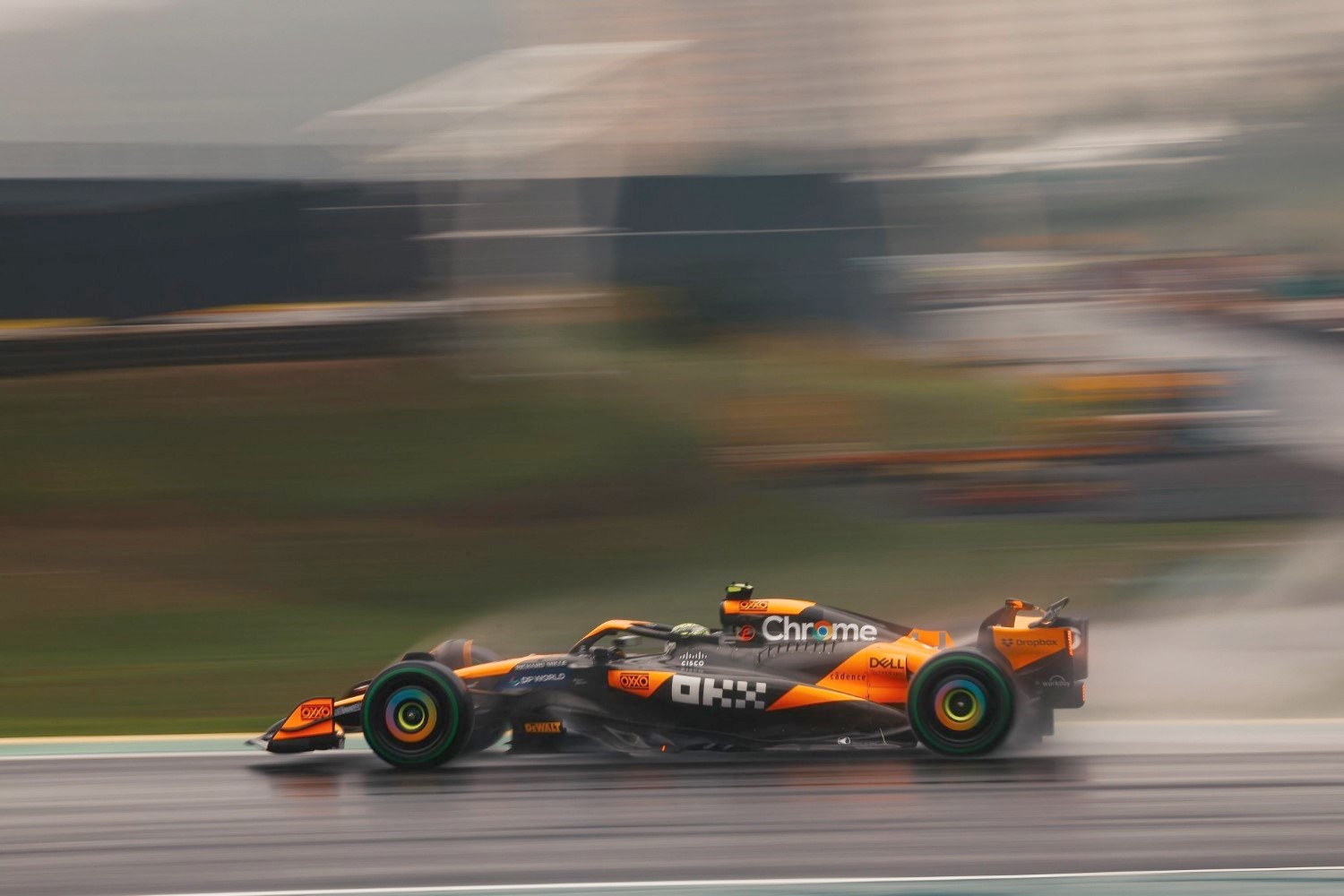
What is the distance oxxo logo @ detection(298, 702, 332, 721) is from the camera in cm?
707

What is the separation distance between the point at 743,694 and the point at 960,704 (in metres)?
1.00

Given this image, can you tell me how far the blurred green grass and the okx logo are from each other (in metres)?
3.70

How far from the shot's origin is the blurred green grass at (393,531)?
39.5ft

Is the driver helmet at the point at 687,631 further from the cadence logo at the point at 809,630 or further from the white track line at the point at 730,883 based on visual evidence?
the white track line at the point at 730,883

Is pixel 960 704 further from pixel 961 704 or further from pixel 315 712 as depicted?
pixel 315 712

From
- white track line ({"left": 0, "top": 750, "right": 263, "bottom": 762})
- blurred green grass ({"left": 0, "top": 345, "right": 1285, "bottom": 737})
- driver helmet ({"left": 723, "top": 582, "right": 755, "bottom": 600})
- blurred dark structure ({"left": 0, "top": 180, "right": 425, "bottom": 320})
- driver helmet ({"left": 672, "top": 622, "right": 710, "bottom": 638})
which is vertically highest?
blurred dark structure ({"left": 0, "top": 180, "right": 425, "bottom": 320})

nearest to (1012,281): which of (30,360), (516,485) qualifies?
(516,485)

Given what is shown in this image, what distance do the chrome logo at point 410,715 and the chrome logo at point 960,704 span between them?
2358mm

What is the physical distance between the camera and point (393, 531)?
49.2 feet

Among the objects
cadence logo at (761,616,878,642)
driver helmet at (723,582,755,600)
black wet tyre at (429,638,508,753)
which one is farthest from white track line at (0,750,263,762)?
cadence logo at (761,616,878,642)

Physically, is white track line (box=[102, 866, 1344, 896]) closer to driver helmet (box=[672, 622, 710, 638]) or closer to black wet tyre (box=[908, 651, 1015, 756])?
black wet tyre (box=[908, 651, 1015, 756])

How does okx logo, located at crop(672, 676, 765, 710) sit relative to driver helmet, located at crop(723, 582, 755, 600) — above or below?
below

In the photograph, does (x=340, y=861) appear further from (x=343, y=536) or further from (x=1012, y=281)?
(x=1012, y=281)

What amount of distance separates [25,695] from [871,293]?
1240 centimetres
